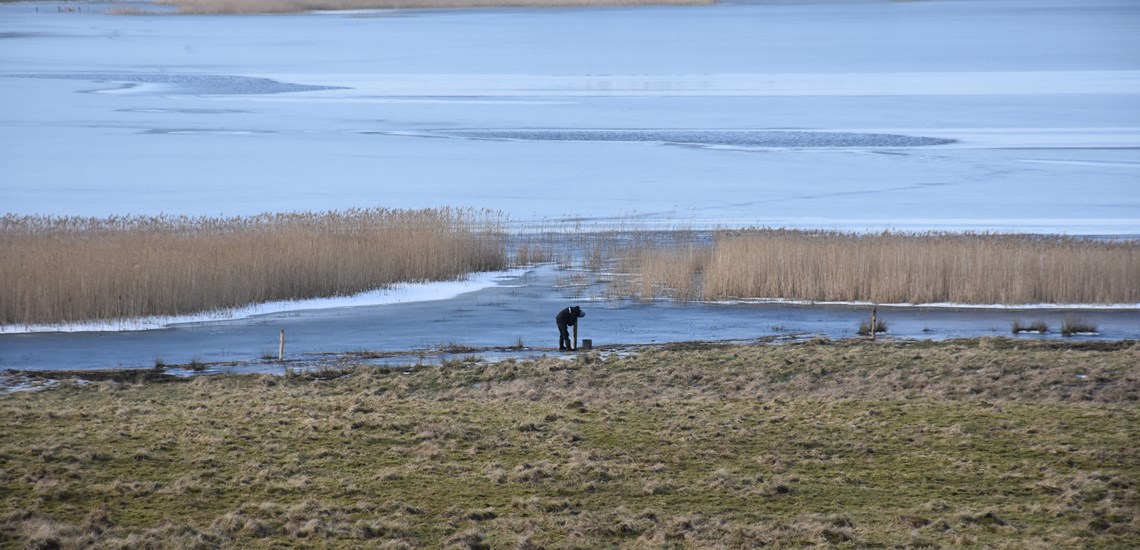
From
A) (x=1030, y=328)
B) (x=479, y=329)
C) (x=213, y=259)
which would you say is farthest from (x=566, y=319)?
(x=213, y=259)

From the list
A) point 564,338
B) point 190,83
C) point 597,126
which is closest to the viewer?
point 564,338

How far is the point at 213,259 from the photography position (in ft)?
66.3

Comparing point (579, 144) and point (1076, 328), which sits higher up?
point (579, 144)

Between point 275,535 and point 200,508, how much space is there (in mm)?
825

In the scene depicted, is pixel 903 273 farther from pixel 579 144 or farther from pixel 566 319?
pixel 579 144

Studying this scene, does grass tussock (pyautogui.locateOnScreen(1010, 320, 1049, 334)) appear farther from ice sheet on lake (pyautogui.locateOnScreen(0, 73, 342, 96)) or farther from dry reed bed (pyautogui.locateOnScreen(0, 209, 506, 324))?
ice sheet on lake (pyautogui.locateOnScreen(0, 73, 342, 96))

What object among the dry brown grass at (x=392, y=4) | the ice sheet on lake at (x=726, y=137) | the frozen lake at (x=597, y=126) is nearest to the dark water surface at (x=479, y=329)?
the frozen lake at (x=597, y=126)

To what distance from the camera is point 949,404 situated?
459 inches

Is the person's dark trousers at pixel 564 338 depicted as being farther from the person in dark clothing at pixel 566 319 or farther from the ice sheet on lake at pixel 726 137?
the ice sheet on lake at pixel 726 137

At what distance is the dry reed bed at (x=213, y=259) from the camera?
18.4 metres

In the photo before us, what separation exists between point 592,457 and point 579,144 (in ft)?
102

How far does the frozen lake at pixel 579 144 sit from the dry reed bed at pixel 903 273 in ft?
3.03

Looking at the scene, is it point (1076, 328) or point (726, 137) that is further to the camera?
point (726, 137)

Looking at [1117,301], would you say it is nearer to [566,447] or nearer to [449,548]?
[566,447]
